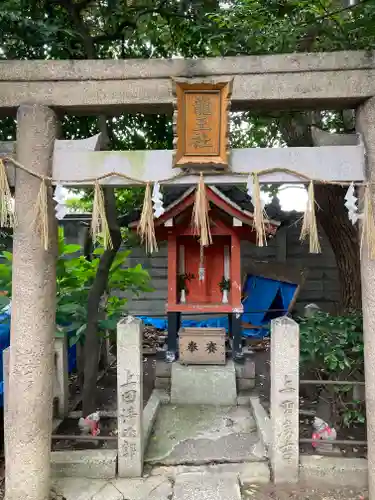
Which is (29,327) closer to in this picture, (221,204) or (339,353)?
(339,353)

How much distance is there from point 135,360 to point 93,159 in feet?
6.21

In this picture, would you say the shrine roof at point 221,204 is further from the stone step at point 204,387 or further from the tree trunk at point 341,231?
the stone step at point 204,387

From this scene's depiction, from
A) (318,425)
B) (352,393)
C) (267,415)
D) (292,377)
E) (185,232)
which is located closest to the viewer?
(292,377)

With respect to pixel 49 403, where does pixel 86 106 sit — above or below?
above

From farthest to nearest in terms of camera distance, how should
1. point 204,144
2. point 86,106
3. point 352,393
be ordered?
point 352,393 < point 86,106 < point 204,144

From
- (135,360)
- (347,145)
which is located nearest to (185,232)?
(135,360)

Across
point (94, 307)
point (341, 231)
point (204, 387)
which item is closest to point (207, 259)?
point (204, 387)

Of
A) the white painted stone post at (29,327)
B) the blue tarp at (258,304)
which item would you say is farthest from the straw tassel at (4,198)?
the blue tarp at (258,304)

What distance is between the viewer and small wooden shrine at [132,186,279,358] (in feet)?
18.7

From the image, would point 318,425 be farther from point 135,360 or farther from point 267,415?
point 135,360

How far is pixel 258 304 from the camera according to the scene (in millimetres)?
9961

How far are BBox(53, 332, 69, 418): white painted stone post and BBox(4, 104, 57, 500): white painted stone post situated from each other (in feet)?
5.54

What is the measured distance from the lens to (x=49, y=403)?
320 centimetres

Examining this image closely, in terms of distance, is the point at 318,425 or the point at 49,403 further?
the point at 318,425
